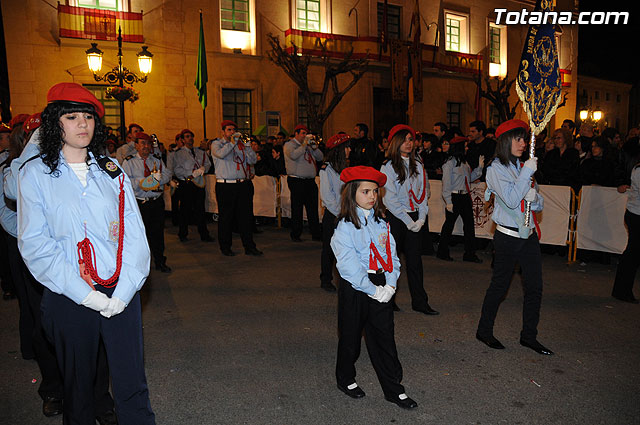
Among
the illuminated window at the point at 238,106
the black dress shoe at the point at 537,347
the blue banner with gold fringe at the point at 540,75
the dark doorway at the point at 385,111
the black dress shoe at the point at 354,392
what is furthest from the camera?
the dark doorway at the point at 385,111

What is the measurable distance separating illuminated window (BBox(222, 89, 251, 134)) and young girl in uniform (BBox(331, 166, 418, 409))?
19035mm

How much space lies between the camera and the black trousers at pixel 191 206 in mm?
11094

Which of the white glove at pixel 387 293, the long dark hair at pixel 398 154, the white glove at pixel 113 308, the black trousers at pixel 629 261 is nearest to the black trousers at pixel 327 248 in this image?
the long dark hair at pixel 398 154

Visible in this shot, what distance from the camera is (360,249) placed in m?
3.84

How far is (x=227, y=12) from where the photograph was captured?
21.7 metres

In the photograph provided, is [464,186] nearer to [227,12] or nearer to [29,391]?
[29,391]

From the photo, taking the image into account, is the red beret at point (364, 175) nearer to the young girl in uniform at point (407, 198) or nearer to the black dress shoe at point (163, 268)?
the young girl in uniform at point (407, 198)

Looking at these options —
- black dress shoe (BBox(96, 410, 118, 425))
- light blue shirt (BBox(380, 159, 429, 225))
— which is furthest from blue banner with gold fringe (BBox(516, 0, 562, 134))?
black dress shoe (BBox(96, 410, 118, 425))

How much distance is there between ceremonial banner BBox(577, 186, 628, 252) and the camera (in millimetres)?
8211

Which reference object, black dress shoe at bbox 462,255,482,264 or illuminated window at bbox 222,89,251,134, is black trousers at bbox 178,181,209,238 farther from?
illuminated window at bbox 222,89,251,134

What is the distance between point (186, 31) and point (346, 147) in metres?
16.0

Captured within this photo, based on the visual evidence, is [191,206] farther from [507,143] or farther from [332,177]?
[507,143]

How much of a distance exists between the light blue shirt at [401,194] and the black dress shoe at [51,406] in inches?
143

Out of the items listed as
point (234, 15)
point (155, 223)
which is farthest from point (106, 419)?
point (234, 15)
